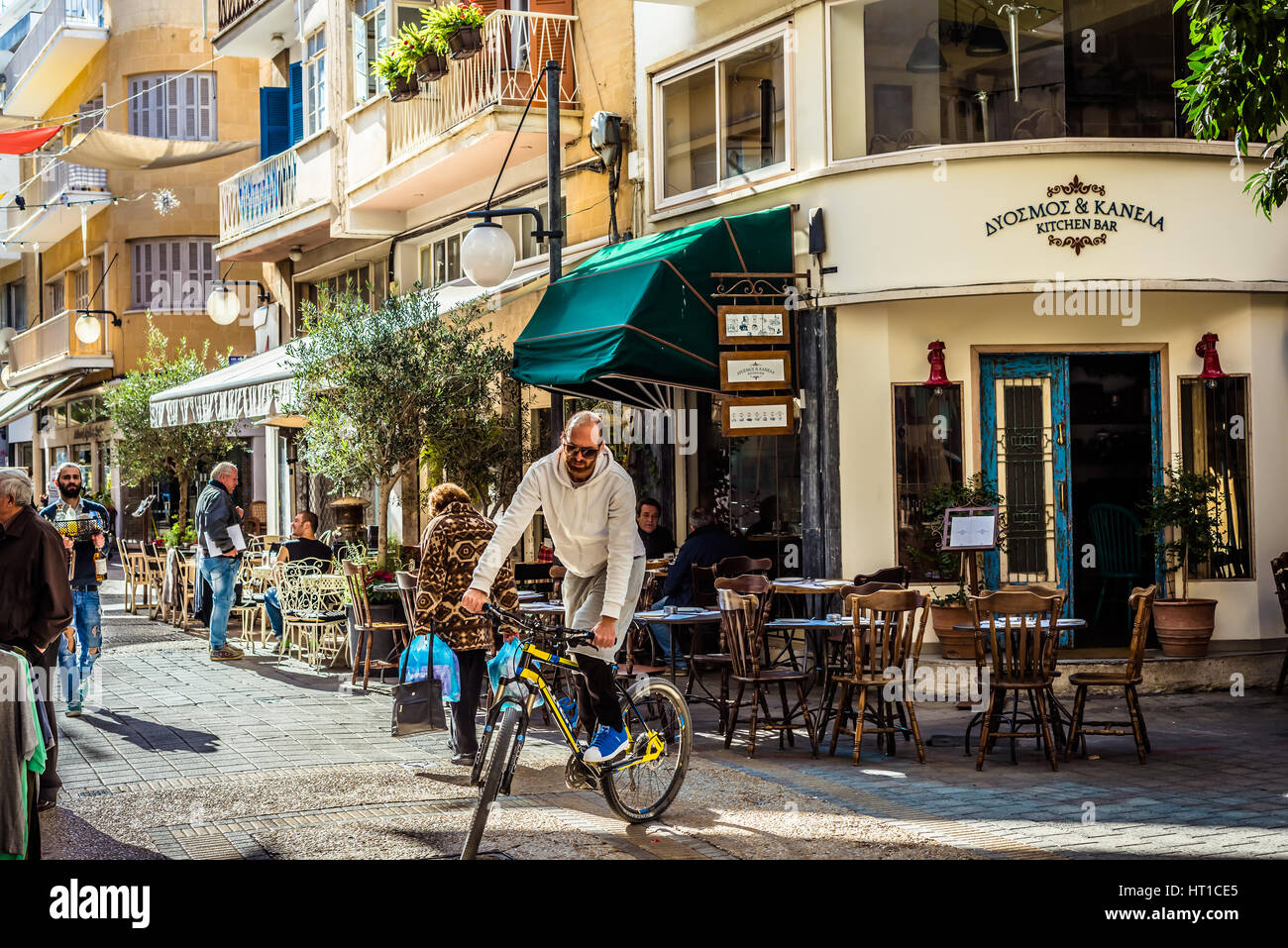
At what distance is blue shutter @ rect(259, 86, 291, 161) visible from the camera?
926 inches

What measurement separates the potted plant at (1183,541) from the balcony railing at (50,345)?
24.9 metres

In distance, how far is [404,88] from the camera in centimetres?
1800

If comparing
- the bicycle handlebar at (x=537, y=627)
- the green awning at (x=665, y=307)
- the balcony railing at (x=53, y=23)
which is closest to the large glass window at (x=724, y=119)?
the green awning at (x=665, y=307)

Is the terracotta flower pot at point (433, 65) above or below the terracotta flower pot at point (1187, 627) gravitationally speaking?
above

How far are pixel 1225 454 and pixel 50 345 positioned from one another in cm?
2878

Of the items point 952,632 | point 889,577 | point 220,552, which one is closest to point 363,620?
point 220,552

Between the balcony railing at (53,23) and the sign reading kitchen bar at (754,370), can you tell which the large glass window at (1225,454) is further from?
the balcony railing at (53,23)

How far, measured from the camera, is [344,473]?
15.2 m

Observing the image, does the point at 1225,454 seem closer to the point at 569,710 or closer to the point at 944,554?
the point at 944,554

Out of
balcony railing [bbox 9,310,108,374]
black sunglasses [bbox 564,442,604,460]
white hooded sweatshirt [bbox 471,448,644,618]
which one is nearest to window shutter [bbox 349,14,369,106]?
balcony railing [bbox 9,310,108,374]

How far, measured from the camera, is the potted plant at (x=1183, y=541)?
12.5 meters

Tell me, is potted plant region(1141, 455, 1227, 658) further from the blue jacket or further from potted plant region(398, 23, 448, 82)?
potted plant region(398, 23, 448, 82)

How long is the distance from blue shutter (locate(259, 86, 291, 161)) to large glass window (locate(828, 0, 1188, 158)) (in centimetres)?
1287
